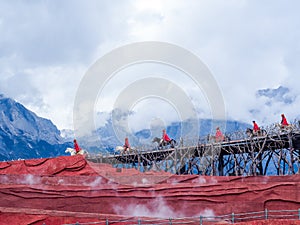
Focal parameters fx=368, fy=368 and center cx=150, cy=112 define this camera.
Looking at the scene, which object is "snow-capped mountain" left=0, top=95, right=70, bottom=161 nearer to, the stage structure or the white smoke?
the stage structure

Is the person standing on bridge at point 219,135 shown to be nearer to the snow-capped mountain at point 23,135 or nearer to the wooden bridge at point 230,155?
the wooden bridge at point 230,155

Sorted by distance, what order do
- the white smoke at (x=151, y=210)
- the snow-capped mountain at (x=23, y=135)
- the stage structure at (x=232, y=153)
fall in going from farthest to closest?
1. the snow-capped mountain at (x=23, y=135)
2. the stage structure at (x=232, y=153)
3. the white smoke at (x=151, y=210)

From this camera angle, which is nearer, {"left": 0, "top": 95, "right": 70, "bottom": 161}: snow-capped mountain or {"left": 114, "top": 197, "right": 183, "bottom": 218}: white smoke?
{"left": 114, "top": 197, "right": 183, "bottom": 218}: white smoke

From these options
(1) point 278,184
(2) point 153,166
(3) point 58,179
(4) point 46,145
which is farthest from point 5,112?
(1) point 278,184

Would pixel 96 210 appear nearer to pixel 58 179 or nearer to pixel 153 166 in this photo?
pixel 58 179

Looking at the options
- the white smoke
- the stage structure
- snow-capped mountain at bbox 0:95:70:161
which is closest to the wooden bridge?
Result: the stage structure

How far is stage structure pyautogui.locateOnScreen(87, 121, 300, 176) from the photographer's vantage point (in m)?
22.6

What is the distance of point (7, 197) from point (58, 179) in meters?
2.83

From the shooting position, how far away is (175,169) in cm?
2642

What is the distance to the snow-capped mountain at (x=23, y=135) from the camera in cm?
9775

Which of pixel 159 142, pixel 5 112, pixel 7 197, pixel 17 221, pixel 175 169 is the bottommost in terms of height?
pixel 17 221

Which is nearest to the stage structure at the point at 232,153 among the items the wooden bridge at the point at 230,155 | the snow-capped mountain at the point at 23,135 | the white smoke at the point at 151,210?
the wooden bridge at the point at 230,155

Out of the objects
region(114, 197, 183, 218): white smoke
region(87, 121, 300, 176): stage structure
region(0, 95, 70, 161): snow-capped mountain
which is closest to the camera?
region(114, 197, 183, 218): white smoke

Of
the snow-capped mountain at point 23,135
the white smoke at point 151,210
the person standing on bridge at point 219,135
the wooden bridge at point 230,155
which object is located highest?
the snow-capped mountain at point 23,135
